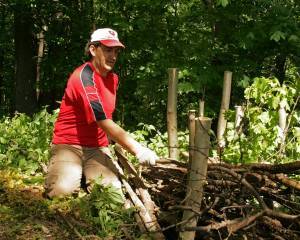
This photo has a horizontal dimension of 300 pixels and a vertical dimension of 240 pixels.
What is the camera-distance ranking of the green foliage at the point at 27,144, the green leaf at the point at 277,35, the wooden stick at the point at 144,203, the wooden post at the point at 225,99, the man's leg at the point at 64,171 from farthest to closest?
the green leaf at the point at 277,35 < the green foliage at the point at 27,144 < the wooden post at the point at 225,99 < the man's leg at the point at 64,171 < the wooden stick at the point at 144,203

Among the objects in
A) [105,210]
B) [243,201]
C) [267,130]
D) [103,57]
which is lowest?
[105,210]

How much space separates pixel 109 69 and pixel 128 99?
7.13 meters

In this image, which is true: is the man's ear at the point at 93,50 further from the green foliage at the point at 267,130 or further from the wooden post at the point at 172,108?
the green foliage at the point at 267,130

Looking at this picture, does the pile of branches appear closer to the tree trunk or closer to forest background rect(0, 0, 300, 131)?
forest background rect(0, 0, 300, 131)

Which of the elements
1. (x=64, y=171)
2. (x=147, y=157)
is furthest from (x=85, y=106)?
(x=147, y=157)

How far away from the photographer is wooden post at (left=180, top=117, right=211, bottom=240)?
3031mm

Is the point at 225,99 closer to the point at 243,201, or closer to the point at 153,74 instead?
the point at 243,201

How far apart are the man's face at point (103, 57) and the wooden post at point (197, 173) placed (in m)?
1.67

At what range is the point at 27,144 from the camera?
5777mm

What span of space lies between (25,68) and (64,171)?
7.94 metres

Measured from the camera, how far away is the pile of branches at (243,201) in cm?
307

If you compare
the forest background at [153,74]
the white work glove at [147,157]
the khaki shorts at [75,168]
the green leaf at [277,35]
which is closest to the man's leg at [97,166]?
the khaki shorts at [75,168]

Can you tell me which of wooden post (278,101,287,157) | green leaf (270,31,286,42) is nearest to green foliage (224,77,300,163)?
wooden post (278,101,287,157)

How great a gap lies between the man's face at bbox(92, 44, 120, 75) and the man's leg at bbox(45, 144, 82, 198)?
83 centimetres
